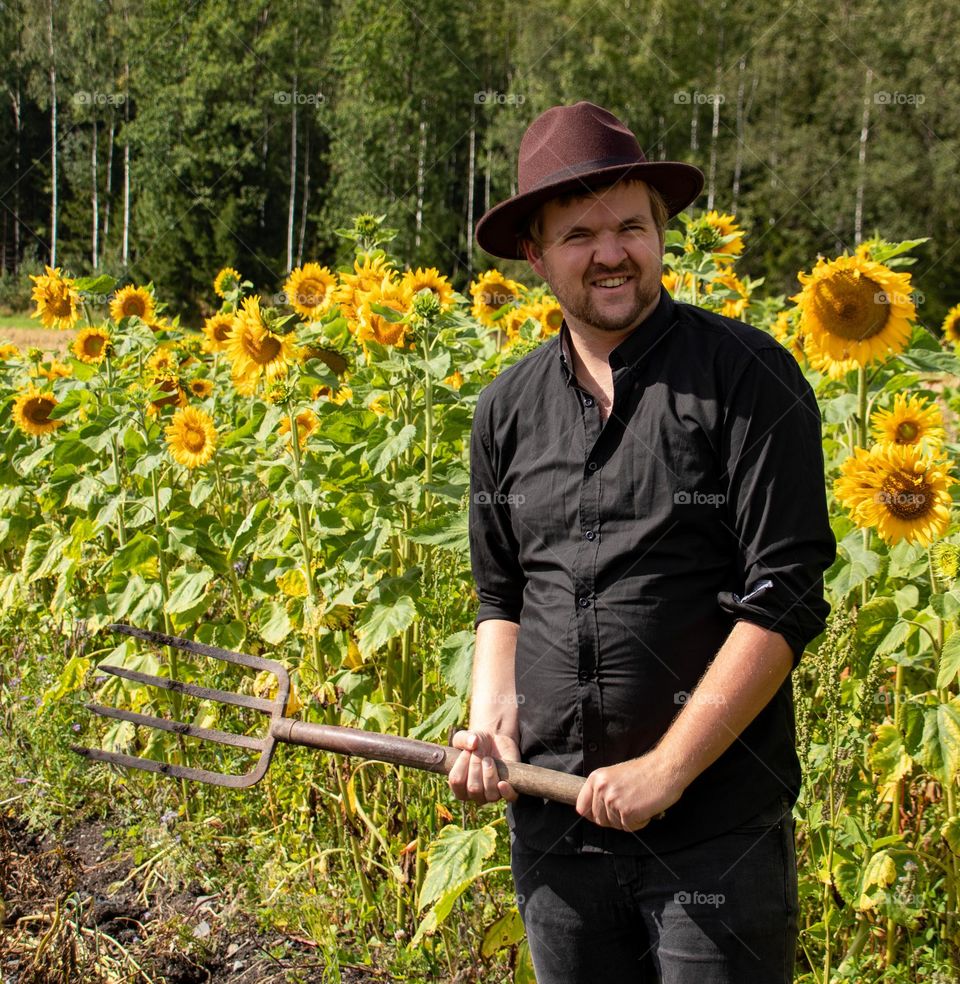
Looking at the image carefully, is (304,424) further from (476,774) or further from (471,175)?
(471,175)

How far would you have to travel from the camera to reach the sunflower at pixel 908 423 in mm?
2742

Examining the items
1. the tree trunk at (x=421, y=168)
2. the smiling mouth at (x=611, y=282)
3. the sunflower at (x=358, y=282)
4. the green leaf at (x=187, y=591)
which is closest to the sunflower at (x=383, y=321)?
the sunflower at (x=358, y=282)

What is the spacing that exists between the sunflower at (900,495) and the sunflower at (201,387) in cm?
272

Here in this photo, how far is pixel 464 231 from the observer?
3062 cm

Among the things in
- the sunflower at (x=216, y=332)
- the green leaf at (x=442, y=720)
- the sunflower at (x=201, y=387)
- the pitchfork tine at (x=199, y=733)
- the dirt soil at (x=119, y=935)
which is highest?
the sunflower at (x=216, y=332)

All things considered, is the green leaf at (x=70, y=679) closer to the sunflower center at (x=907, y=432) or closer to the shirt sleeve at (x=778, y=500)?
the sunflower center at (x=907, y=432)

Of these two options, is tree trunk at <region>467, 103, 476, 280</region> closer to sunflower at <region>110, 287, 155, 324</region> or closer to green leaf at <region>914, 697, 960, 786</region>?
sunflower at <region>110, 287, 155, 324</region>

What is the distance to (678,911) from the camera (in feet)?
5.48

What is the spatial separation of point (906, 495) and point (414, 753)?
4.23ft

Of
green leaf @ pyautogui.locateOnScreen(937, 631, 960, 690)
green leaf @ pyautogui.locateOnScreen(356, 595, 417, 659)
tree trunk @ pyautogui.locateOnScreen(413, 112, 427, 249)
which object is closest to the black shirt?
green leaf @ pyautogui.locateOnScreen(937, 631, 960, 690)

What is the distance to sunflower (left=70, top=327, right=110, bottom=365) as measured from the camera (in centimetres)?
436

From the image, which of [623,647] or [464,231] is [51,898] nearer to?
[623,647]

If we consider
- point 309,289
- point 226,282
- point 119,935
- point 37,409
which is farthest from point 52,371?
point 119,935

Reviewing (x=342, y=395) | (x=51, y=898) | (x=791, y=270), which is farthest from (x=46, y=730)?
(x=791, y=270)
